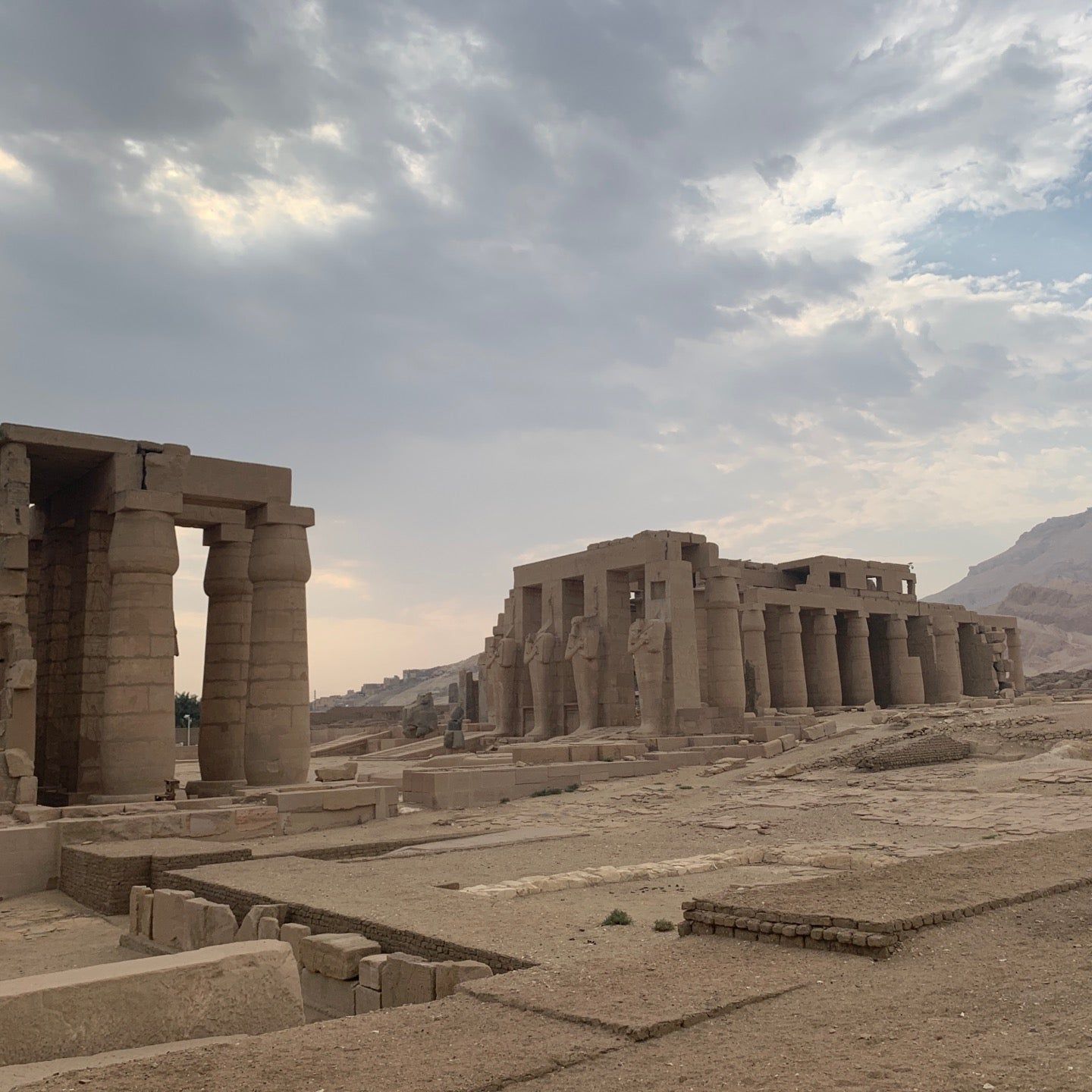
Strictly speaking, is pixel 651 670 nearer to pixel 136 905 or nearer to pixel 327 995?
pixel 136 905

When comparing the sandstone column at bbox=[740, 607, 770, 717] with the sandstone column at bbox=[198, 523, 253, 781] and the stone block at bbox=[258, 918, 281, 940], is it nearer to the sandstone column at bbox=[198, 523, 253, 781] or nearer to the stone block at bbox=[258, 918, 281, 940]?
the sandstone column at bbox=[198, 523, 253, 781]

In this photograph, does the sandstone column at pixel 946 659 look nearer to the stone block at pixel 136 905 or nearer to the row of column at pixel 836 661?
the row of column at pixel 836 661

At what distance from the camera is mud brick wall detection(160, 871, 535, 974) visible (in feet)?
21.6

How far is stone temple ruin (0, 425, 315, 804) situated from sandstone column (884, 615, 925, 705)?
89.5ft

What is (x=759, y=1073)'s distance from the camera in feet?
14.3

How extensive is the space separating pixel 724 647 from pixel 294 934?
2373 cm

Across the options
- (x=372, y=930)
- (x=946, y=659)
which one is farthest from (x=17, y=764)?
(x=946, y=659)

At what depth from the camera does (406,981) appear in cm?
633

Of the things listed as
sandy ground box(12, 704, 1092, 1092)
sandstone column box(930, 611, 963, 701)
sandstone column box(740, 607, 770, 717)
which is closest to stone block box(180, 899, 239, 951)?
sandy ground box(12, 704, 1092, 1092)

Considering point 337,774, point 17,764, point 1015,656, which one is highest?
point 1015,656

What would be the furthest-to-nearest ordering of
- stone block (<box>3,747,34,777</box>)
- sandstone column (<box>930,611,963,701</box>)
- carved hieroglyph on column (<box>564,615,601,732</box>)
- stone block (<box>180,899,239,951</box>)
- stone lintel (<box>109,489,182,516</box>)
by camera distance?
sandstone column (<box>930,611,963,701</box>)
carved hieroglyph on column (<box>564,615,601,732</box>)
stone lintel (<box>109,489,182,516</box>)
stone block (<box>3,747,34,777</box>)
stone block (<box>180,899,239,951</box>)

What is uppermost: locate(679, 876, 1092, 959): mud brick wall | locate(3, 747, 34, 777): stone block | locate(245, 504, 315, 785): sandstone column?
locate(245, 504, 315, 785): sandstone column

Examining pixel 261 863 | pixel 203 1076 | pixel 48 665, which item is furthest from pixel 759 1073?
pixel 48 665

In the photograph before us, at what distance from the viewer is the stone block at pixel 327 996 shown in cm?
688
